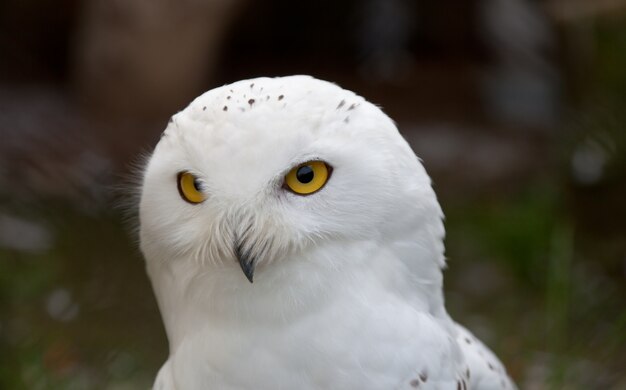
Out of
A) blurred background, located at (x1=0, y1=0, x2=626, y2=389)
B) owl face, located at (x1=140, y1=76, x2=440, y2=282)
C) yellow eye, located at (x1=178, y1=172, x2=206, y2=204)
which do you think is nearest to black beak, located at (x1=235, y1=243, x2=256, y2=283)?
owl face, located at (x1=140, y1=76, x2=440, y2=282)

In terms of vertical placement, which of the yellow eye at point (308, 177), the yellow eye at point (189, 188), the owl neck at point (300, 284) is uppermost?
the yellow eye at point (308, 177)

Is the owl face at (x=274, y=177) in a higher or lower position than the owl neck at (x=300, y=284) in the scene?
higher

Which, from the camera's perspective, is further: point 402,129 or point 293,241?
point 402,129

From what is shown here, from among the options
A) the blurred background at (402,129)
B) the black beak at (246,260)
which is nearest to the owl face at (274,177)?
the black beak at (246,260)

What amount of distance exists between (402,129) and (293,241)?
17.2 ft

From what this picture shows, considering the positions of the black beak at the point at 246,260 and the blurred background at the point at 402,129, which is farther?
the blurred background at the point at 402,129

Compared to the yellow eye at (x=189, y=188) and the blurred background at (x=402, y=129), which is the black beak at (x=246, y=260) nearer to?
the yellow eye at (x=189, y=188)

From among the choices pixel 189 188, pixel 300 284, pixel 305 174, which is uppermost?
pixel 305 174

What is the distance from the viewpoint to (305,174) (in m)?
1.88

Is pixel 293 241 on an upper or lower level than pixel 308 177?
lower

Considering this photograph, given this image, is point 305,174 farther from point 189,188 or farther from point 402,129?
point 402,129

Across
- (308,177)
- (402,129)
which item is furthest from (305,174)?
(402,129)

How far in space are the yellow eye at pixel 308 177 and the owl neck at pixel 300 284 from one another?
0.39 feet

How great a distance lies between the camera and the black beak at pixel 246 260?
1856mm
